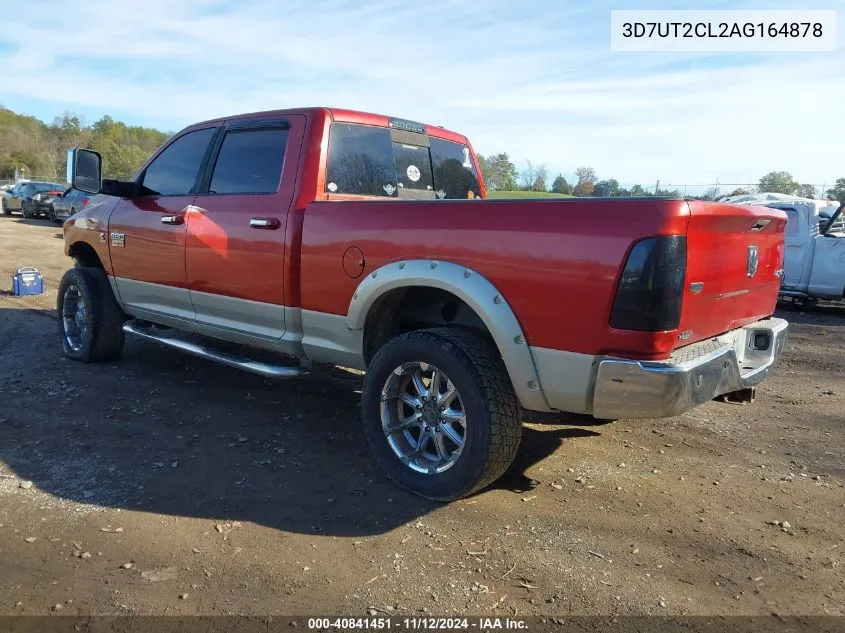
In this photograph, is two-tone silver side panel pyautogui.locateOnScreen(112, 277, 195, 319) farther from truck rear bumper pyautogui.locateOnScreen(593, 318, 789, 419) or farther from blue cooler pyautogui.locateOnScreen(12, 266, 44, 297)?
blue cooler pyautogui.locateOnScreen(12, 266, 44, 297)

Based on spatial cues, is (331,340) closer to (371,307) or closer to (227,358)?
(371,307)

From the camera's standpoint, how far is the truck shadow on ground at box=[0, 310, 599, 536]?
3338 mm

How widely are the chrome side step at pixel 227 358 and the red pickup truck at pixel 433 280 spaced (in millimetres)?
21

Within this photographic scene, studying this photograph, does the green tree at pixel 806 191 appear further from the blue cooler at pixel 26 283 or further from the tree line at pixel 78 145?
the blue cooler at pixel 26 283

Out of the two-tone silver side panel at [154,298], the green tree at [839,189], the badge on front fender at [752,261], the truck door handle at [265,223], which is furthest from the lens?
the green tree at [839,189]

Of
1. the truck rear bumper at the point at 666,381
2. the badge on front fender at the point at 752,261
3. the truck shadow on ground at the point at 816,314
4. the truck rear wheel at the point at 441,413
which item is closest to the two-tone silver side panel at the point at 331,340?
the truck rear wheel at the point at 441,413

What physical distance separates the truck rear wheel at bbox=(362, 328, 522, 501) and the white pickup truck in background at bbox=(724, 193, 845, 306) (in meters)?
8.37

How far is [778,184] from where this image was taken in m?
22.4

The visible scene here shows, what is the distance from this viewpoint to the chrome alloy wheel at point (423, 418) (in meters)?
3.35

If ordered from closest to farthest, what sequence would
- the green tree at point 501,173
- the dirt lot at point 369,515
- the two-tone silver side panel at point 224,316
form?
the dirt lot at point 369,515
the two-tone silver side panel at point 224,316
the green tree at point 501,173

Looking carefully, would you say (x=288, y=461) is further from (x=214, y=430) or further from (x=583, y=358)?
(x=583, y=358)

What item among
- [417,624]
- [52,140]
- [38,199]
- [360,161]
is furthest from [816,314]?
[52,140]

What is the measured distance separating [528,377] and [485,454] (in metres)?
0.43

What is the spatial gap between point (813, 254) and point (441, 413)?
921cm
